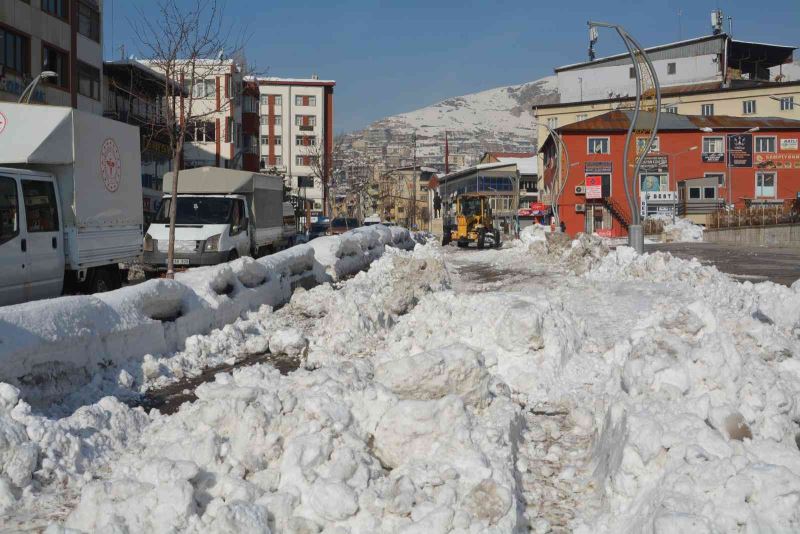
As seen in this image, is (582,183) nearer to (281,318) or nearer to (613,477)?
(281,318)

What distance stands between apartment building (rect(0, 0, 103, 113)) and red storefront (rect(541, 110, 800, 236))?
4028cm

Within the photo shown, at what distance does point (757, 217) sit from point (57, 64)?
38865mm

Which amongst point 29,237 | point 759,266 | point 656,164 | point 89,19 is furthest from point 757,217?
point 29,237

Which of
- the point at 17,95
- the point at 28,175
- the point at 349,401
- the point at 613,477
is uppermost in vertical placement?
the point at 17,95

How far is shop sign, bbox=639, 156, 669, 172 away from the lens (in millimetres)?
67625

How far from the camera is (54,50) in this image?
3406 cm

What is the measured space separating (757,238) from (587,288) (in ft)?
123

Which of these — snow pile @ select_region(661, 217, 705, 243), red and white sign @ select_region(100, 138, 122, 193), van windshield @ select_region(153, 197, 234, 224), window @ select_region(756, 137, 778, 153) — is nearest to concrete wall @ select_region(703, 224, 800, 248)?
snow pile @ select_region(661, 217, 705, 243)

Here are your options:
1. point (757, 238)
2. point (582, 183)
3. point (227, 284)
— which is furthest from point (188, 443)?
point (582, 183)

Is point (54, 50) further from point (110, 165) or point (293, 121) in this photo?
point (293, 121)

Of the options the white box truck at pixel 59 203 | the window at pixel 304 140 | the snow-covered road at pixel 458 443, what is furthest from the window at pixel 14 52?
the window at pixel 304 140

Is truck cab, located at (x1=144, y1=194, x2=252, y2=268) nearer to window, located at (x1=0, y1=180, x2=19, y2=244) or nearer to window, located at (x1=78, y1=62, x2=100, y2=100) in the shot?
window, located at (x1=0, y1=180, x2=19, y2=244)

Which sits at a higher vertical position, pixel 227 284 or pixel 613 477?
pixel 227 284

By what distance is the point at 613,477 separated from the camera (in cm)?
467
